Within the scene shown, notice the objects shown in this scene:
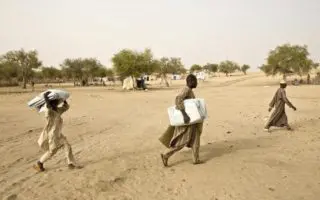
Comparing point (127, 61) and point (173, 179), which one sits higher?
point (127, 61)

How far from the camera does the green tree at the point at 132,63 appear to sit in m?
46.6

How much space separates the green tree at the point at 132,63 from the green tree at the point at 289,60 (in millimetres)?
17673

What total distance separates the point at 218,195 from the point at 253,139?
181 inches

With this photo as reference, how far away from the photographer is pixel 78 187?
568 cm

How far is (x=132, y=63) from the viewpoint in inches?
1833

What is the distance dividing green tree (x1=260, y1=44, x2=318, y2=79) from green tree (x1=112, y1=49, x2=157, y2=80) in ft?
58.0

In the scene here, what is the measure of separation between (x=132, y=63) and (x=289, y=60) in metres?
22.2

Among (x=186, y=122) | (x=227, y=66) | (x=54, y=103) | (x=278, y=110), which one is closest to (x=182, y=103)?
(x=186, y=122)

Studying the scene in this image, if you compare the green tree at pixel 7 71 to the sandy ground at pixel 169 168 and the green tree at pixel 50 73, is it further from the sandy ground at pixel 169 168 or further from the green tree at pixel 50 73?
the sandy ground at pixel 169 168

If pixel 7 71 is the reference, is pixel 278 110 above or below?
below

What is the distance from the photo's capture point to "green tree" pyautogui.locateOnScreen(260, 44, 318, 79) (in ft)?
157

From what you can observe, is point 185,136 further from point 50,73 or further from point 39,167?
point 50,73

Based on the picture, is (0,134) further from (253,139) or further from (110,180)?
(253,139)

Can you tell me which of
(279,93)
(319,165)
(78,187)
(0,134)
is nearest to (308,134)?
(279,93)
